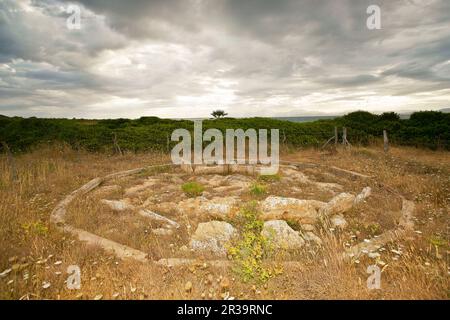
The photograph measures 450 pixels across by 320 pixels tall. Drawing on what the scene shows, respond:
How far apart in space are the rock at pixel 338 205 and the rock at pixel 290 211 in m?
0.27

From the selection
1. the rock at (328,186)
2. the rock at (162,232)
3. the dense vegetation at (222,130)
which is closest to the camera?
the rock at (162,232)

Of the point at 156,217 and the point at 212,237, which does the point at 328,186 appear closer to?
the point at 212,237

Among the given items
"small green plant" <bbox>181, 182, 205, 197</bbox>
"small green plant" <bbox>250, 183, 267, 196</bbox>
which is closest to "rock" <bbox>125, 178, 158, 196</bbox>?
"small green plant" <bbox>181, 182, 205, 197</bbox>

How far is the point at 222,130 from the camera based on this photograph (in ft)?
55.7

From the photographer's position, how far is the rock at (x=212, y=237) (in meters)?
4.11

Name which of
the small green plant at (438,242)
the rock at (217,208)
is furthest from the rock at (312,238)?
Result: the rock at (217,208)

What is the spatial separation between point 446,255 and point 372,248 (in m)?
0.89

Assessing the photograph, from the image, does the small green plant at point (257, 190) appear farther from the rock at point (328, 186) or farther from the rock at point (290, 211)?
the rock at point (328, 186)

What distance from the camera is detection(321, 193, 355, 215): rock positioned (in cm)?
545

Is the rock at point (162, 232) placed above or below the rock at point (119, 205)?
below

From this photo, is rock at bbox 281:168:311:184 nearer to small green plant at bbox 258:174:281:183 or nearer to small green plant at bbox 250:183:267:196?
small green plant at bbox 258:174:281:183

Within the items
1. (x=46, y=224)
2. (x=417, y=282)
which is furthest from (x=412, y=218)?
(x=46, y=224)

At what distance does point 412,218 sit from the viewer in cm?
520
